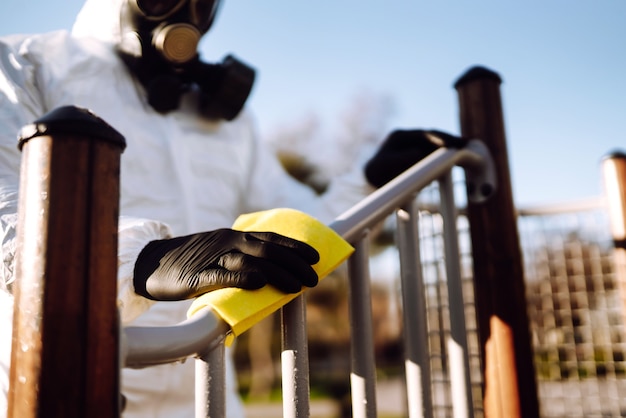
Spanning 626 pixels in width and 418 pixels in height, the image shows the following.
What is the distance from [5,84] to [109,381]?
1.07m

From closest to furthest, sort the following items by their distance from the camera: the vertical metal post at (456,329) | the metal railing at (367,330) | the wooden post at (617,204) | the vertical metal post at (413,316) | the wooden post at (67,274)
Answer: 1. the wooden post at (67,274)
2. the metal railing at (367,330)
3. the vertical metal post at (413,316)
4. the vertical metal post at (456,329)
5. the wooden post at (617,204)

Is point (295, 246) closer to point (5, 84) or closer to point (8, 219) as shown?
point (8, 219)

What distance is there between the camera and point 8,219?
0.95 m

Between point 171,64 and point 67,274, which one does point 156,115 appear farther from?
point 67,274

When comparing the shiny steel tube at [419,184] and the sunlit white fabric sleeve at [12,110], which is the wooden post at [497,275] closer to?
the shiny steel tube at [419,184]

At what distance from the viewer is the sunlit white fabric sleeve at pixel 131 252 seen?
841 millimetres

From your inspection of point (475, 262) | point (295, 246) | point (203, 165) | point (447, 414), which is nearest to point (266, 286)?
point (295, 246)

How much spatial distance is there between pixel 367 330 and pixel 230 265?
305mm

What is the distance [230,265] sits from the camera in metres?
0.71

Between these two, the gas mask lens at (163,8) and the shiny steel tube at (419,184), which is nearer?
the shiny steel tube at (419,184)

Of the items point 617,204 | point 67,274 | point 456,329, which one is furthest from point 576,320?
point 67,274

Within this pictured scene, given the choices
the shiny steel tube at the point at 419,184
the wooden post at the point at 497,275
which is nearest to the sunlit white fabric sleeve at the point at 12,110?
the shiny steel tube at the point at 419,184

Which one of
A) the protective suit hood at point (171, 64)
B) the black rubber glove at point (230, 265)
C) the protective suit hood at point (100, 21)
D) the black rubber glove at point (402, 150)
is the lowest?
the black rubber glove at point (230, 265)

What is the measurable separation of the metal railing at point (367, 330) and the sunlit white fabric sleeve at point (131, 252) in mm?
237
